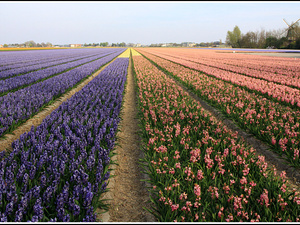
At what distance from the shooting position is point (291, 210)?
3.27 m

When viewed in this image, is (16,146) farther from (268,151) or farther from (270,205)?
(268,151)

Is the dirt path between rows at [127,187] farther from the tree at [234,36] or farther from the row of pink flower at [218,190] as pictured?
the tree at [234,36]

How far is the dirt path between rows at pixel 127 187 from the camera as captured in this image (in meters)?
3.60

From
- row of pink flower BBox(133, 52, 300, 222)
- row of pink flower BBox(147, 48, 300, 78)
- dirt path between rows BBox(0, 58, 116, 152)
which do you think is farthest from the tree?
row of pink flower BBox(133, 52, 300, 222)

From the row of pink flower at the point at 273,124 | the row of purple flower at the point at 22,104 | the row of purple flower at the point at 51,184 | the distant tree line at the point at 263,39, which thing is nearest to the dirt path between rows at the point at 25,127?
the row of purple flower at the point at 22,104

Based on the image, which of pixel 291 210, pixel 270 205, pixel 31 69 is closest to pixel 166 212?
pixel 270 205

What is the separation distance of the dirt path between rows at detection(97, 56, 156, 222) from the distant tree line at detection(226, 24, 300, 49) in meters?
94.6

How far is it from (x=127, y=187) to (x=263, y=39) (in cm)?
13638

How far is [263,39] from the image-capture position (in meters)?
115

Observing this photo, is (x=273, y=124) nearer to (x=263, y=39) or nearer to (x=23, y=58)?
(x=23, y=58)

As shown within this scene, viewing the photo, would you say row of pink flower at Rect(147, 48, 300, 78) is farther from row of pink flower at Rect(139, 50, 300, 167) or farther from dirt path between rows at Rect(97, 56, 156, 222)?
dirt path between rows at Rect(97, 56, 156, 222)

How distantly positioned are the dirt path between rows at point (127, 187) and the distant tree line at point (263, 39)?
311 ft

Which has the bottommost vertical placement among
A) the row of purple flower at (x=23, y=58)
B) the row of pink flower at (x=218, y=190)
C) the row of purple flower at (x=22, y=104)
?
the row of pink flower at (x=218, y=190)

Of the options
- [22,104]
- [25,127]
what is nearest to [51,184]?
[25,127]
